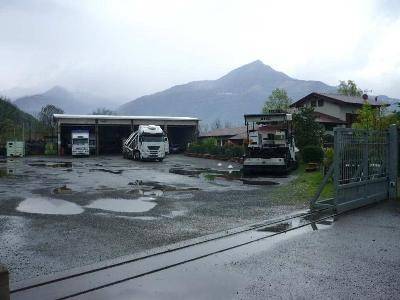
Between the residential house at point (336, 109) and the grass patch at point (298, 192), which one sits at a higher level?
the residential house at point (336, 109)

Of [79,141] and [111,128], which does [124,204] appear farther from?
[111,128]

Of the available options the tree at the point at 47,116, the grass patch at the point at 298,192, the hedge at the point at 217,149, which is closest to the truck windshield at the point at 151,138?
the hedge at the point at 217,149

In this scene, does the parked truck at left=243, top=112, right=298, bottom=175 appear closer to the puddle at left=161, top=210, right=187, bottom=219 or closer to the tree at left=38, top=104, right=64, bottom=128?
the puddle at left=161, top=210, right=187, bottom=219

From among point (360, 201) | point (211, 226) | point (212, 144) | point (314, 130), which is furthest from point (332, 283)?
point (212, 144)

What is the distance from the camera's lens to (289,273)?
596 centimetres

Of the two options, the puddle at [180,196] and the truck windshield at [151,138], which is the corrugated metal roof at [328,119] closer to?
the truck windshield at [151,138]

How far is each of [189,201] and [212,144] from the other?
28143 mm

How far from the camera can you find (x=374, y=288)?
5352mm

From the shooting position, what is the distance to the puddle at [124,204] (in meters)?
11.2

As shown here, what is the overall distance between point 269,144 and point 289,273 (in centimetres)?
1832

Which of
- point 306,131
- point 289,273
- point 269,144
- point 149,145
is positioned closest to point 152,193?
point 289,273

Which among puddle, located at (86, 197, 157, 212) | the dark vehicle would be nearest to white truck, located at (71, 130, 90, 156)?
the dark vehicle

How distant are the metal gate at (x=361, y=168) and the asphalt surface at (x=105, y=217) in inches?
55.2

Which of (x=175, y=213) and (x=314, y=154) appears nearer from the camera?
(x=175, y=213)
